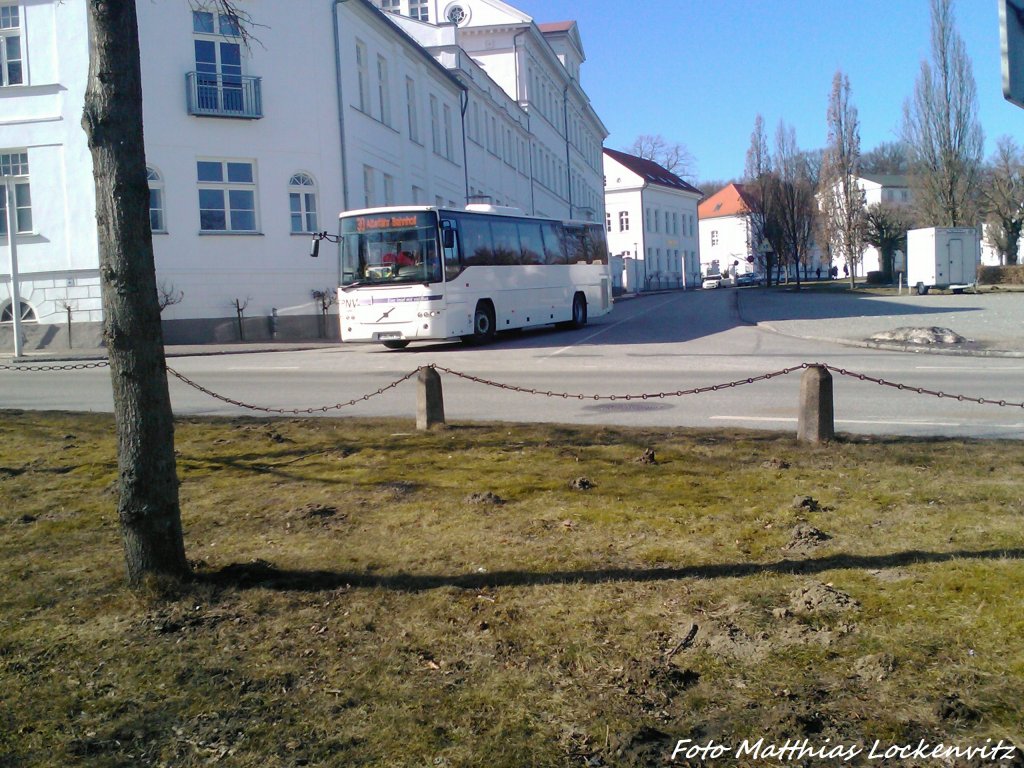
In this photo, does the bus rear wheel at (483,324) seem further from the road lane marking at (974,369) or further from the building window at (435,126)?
the building window at (435,126)

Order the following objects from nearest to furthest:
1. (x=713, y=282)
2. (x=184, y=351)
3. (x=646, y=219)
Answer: (x=184, y=351) < (x=713, y=282) < (x=646, y=219)

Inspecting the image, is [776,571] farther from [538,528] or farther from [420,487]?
[420,487]

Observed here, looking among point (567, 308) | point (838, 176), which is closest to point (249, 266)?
point (567, 308)

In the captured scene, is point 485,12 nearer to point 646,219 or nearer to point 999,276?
point 999,276

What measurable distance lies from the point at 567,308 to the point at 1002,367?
16.5 meters

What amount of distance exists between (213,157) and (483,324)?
429 inches

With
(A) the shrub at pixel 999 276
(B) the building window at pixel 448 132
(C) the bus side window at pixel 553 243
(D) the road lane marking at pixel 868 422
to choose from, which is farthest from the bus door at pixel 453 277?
(A) the shrub at pixel 999 276

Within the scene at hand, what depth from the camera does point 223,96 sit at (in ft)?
97.6

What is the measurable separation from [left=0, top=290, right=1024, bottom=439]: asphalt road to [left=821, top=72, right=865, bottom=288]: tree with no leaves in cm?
3709

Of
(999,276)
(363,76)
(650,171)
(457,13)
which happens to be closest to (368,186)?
(363,76)

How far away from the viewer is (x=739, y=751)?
3.43 meters

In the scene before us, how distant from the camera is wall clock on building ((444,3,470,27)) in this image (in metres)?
58.8

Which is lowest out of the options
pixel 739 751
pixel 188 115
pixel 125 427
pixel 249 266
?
pixel 739 751

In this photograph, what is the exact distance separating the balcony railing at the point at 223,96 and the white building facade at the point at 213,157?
0.04 metres
